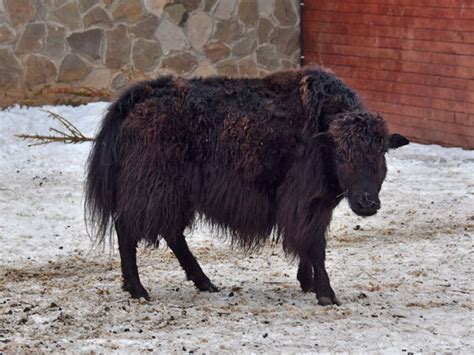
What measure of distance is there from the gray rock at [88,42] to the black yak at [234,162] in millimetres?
5776

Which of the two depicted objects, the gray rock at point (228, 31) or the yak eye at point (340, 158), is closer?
the yak eye at point (340, 158)

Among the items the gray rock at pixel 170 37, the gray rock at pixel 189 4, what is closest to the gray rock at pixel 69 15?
the gray rock at pixel 170 37

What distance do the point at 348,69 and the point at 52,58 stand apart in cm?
342

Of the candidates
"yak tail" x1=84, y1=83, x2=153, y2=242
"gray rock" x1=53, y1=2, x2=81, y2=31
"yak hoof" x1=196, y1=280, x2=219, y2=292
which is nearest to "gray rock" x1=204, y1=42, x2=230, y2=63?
"gray rock" x1=53, y1=2, x2=81, y2=31

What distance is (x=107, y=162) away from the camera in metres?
6.00

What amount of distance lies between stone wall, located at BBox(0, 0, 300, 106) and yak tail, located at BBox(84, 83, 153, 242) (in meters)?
5.60

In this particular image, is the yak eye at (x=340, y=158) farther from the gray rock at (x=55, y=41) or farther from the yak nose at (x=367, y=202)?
the gray rock at (x=55, y=41)

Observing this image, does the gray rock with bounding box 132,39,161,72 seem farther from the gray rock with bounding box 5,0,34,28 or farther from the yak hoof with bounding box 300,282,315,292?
the yak hoof with bounding box 300,282,315,292

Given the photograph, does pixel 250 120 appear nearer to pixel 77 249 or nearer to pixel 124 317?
pixel 124 317

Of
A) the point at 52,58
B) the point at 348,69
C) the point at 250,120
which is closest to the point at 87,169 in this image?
the point at 250,120

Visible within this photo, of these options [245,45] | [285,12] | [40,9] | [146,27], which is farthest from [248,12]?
[40,9]

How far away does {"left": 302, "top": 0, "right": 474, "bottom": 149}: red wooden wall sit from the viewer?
10758 millimetres

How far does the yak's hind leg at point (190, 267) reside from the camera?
245 inches

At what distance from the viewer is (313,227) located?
19.2 feet
